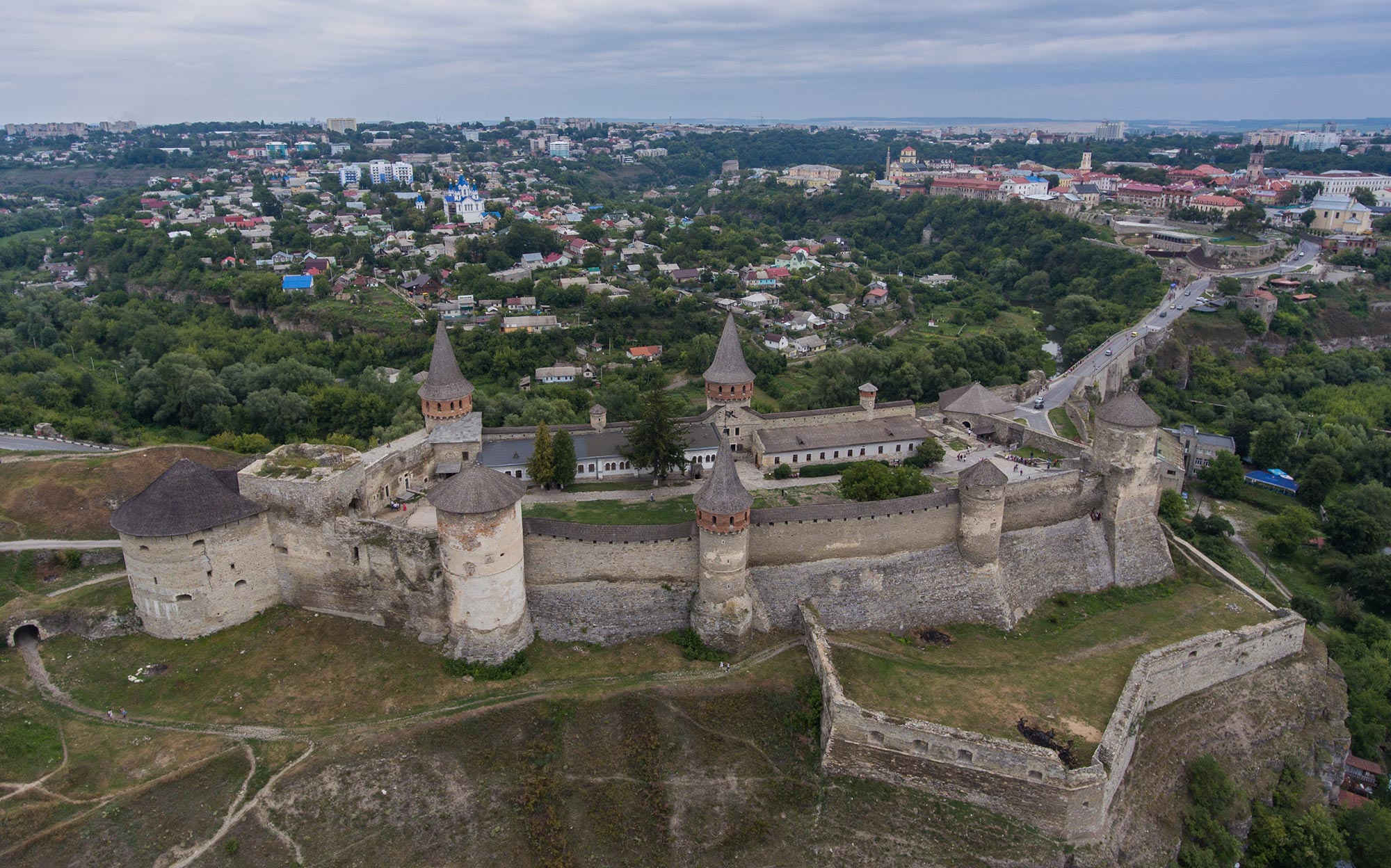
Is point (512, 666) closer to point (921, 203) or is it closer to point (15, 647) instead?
point (15, 647)

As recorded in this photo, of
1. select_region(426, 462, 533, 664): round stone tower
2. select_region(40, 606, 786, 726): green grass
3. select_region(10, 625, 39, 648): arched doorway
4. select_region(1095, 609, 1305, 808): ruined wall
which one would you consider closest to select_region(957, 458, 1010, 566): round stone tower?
select_region(1095, 609, 1305, 808): ruined wall

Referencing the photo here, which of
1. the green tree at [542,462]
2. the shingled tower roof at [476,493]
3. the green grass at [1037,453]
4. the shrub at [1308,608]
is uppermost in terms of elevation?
the shingled tower roof at [476,493]

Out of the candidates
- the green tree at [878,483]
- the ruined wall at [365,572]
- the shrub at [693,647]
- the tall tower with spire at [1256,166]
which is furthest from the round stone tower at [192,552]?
the tall tower with spire at [1256,166]

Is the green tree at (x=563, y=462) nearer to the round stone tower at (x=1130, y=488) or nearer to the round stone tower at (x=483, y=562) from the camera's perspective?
the round stone tower at (x=483, y=562)

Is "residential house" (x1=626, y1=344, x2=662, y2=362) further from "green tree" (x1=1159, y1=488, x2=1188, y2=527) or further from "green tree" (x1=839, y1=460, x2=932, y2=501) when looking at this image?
"green tree" (x1=1159, y1=488, x2=1188, y2=527)

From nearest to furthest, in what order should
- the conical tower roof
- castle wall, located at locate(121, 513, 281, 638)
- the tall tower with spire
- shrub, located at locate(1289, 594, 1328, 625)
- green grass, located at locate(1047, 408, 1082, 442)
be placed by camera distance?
castle wall, located at locate(121, 513, 281, 638) → shrub, located at locate(1289, 594, 1328, 625) → the conical tower roof → green grass, located at locate(1047, 408, 1082, 442) → the tall tower with spire

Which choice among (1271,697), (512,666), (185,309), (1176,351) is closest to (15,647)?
(512,666)
